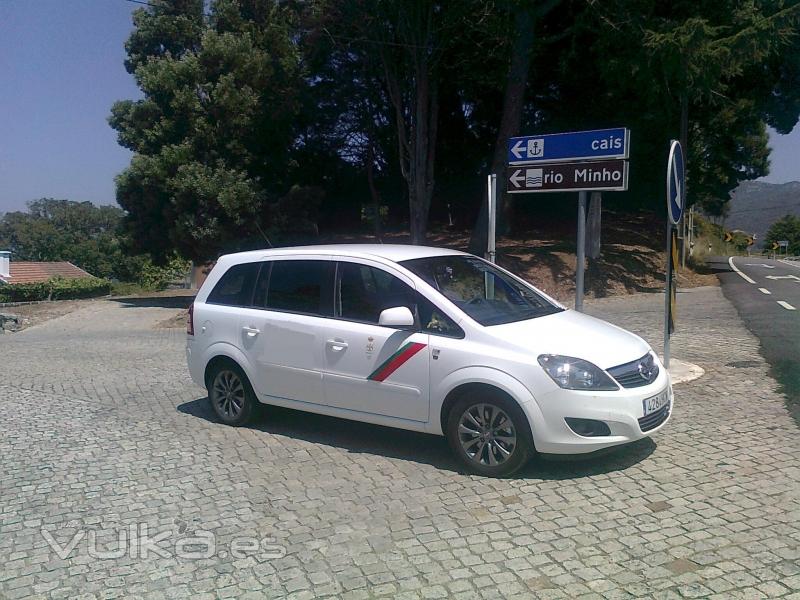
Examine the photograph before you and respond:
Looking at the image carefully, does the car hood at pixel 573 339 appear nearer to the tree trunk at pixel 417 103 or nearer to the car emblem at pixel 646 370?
the car emblem at pixel 646 370

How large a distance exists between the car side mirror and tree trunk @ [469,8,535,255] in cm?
1405

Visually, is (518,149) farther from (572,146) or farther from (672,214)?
(672,214)

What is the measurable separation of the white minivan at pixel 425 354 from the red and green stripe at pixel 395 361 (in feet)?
0.04

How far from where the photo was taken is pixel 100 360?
39.6ft

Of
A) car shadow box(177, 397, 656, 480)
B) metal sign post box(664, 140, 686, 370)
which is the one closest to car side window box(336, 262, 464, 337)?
car shadow box(177, 397, 656, 480)

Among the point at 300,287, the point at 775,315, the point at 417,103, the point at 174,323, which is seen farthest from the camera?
the point at 417,103

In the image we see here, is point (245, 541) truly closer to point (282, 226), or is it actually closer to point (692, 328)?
point (692, 328)

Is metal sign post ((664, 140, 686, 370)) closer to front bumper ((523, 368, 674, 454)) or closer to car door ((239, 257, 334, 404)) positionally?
front bumper ((523, 368, 674, 454))

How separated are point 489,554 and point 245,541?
58.1 inches

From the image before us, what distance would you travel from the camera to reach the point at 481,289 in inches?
256

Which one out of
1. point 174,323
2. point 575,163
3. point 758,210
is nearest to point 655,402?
point 575,163

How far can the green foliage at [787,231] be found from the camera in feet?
356

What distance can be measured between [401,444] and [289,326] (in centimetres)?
143

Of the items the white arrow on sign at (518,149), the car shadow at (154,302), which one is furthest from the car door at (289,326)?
the car shadow at (154,302)
